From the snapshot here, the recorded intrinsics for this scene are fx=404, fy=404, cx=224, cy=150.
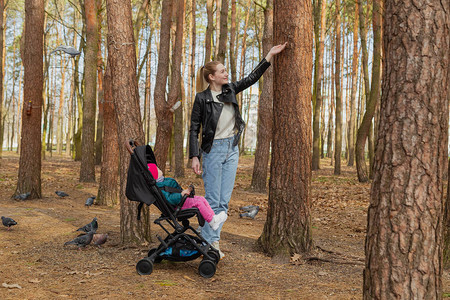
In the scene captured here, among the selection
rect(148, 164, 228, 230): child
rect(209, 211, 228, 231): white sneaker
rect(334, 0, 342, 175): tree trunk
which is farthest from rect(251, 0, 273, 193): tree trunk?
rect(334, 0, 342, 175): tree trunk

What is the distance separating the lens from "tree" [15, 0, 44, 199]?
27.8ft

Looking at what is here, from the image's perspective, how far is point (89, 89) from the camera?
11.5 metres

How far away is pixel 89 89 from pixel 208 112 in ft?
26.7

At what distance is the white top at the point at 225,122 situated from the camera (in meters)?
4.32

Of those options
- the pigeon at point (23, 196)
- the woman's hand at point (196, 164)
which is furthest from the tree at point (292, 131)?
the pigeon at point (23, 196)

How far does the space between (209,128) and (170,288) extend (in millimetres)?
1663

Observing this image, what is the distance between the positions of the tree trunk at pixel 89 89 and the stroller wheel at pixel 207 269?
863cm

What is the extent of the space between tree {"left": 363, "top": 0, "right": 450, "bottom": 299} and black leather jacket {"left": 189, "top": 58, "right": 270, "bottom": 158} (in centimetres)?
206

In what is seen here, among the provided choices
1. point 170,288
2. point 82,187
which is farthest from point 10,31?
point 170,288

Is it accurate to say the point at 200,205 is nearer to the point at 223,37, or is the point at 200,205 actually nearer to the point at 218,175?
the point at 218,175

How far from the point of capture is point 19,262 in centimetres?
443

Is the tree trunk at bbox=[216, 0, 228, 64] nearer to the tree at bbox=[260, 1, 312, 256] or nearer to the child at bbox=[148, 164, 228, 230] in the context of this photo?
the tree at bbox=[260, 1, 312, 256]

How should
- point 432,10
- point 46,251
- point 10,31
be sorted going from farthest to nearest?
point 10,31 < point 46,251 < point 432,10

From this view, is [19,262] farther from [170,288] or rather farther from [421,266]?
[421,266]
